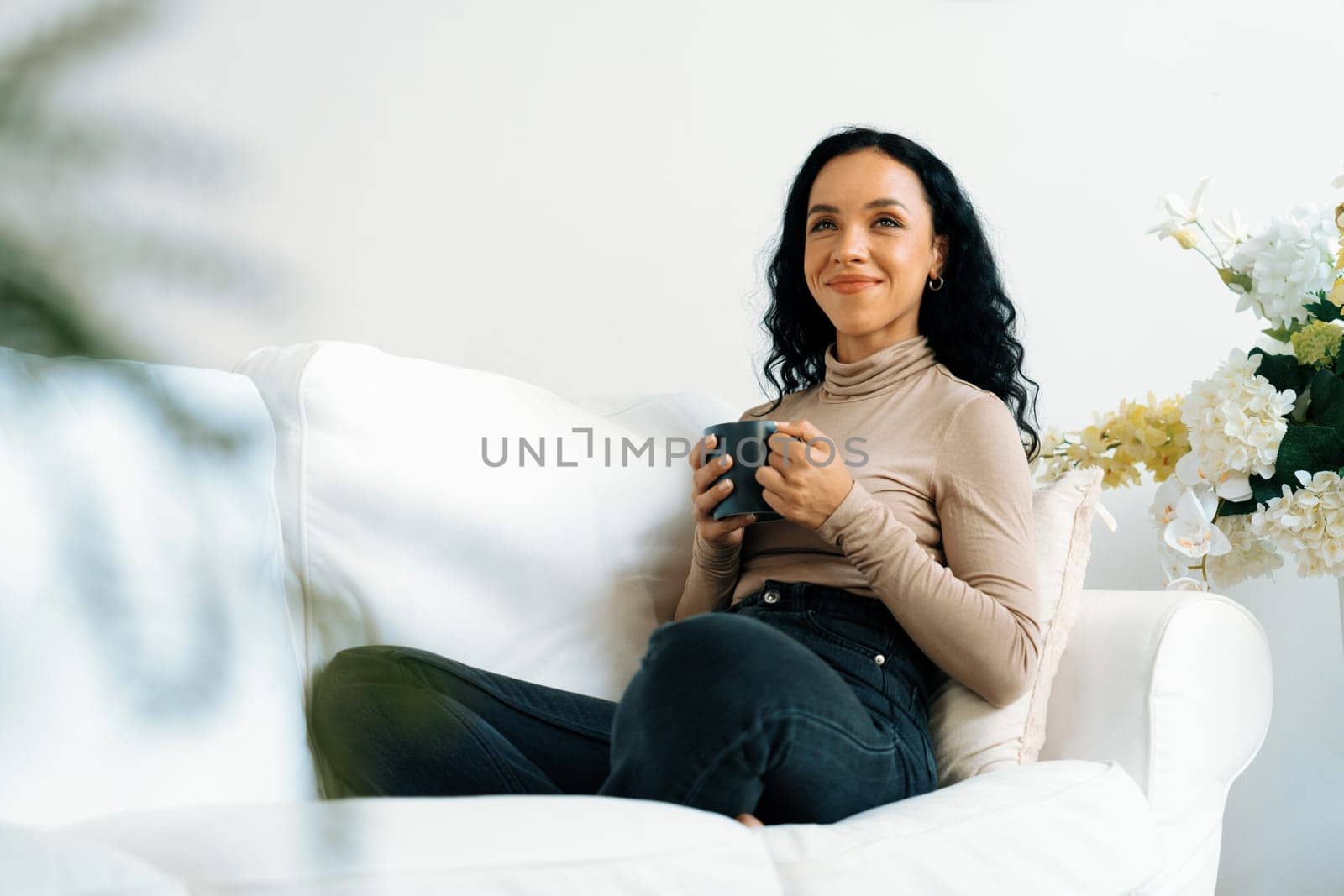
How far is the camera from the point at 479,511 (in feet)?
4.36

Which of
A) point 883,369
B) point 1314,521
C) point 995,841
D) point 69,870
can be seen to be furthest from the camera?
point 883,369

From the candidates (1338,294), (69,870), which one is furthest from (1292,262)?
(69,870)

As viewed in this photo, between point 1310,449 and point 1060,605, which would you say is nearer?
point 1060,605

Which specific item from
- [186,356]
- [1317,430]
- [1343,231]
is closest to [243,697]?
[186,356]

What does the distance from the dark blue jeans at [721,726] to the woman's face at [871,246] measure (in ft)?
1.35

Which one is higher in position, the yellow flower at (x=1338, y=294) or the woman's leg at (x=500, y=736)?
the yellow flower at (x=1338, y=294)

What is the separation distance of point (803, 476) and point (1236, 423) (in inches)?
23.3

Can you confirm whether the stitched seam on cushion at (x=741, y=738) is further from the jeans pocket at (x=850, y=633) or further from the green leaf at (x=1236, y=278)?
the green leaf at (x=1236, y=278)

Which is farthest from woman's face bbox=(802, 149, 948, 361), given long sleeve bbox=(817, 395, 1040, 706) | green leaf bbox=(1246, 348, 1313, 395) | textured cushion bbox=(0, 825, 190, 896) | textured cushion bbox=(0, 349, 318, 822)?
textured cushion bbox=(0, 349, 318, 822)

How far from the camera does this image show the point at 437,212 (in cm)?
181

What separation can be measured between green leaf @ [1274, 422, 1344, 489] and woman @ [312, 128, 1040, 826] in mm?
332

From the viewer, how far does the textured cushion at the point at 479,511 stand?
4.09ft

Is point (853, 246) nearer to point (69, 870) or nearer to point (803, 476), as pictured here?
point (803, 476)

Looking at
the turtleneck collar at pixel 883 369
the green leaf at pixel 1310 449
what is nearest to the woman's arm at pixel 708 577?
the turtleneck collar at pixel 883 369
